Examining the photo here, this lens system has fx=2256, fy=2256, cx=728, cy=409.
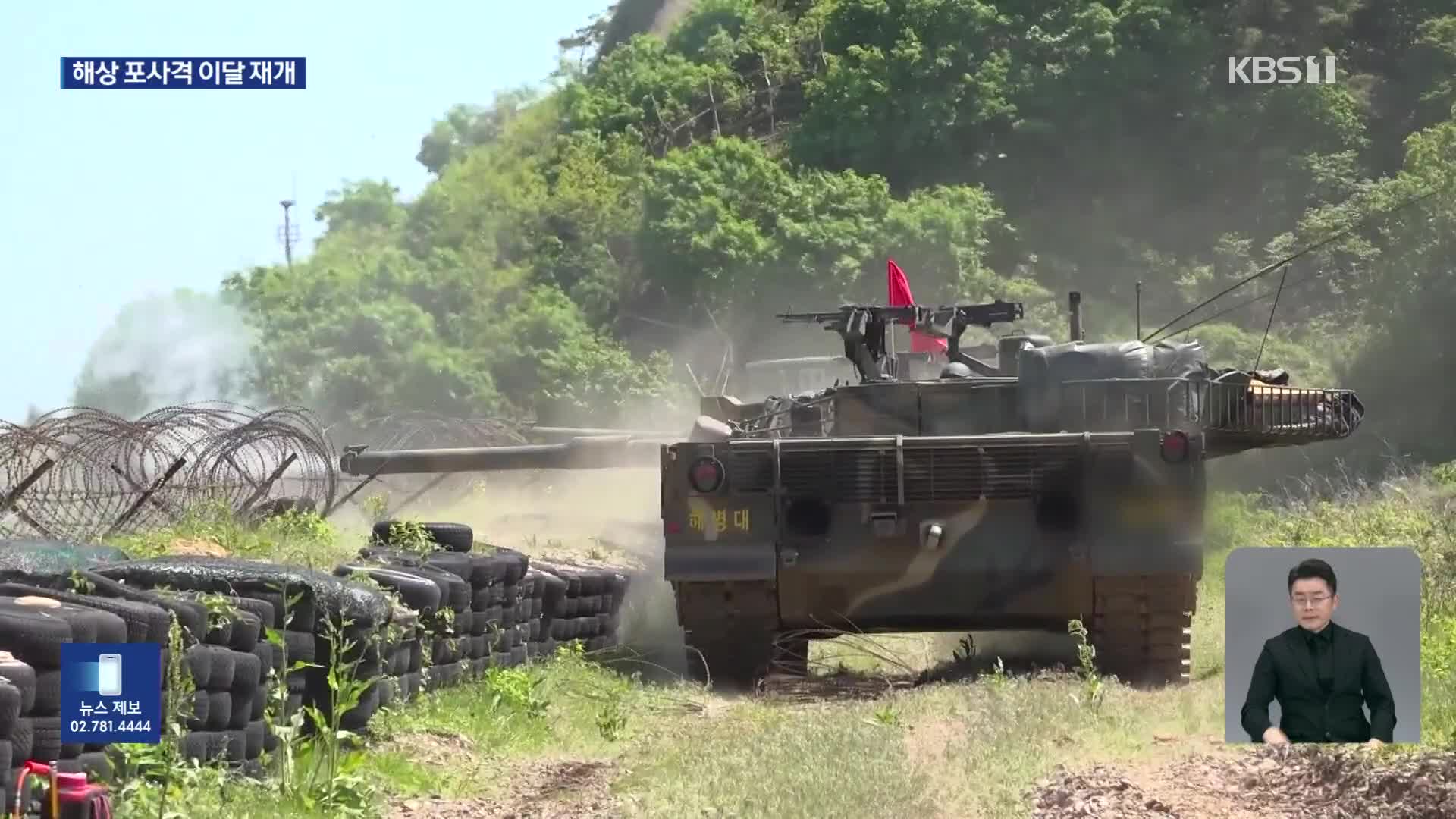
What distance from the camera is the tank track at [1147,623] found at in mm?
11875

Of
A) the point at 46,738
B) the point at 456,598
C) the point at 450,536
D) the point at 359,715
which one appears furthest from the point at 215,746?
the point at 450,536

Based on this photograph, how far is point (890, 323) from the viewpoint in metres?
15.1

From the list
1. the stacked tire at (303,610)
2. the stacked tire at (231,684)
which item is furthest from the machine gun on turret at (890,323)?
the stacked tire at (231,684)

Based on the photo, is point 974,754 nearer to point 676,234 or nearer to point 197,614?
point 197,614

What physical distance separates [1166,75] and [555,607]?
148 ft

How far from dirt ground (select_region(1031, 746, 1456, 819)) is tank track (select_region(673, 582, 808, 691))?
447 centimetres

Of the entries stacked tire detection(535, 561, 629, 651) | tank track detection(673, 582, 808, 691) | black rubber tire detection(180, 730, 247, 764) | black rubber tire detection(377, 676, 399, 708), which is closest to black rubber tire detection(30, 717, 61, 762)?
black rubber tire detection(180, 730, 247, 764)

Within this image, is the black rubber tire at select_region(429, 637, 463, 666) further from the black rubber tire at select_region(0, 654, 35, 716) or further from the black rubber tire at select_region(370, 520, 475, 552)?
the black rubber tire at select_region(0, 654, 35, 716)

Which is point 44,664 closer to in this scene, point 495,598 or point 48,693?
point 48,693

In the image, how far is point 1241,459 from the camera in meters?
Result: 42.6

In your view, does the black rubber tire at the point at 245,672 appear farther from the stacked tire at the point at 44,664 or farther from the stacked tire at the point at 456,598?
the stacked tire at the point at 456,598

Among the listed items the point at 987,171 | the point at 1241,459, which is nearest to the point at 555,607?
the point at 1241,459

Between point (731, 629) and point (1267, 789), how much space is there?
519 centimetres
